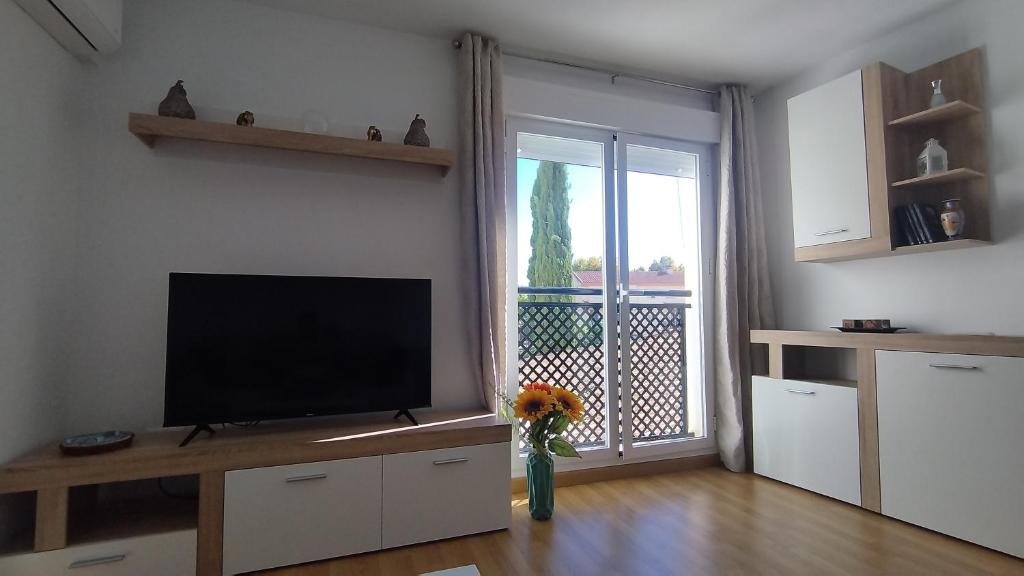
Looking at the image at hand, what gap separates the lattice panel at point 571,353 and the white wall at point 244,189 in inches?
16.1

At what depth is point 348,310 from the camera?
2133 mm

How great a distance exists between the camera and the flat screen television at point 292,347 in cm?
190

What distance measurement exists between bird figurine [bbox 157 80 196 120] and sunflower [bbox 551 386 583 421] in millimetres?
1955

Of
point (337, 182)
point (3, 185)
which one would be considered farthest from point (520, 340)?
point (3, 185)

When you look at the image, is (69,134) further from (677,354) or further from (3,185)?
(677,354)

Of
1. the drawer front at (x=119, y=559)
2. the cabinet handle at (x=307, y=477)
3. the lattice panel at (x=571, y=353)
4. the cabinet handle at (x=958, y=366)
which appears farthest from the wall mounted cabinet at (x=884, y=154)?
the drawer front at (x=119, y=559)

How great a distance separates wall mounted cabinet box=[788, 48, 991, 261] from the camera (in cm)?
224

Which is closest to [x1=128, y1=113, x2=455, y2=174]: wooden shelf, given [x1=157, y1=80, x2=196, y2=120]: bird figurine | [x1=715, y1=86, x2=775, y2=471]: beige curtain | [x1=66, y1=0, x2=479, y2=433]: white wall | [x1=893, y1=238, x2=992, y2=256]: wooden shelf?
[x1=157, y1=80, x2=196, y2=120]: bird figurine

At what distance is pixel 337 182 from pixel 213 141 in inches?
20.7

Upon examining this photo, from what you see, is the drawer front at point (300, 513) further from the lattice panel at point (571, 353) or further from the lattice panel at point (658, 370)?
the lattice panel at point (658, 370)

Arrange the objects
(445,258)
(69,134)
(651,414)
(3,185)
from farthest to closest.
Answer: (651,414) → (445,258) → (69,134) → (3,185)

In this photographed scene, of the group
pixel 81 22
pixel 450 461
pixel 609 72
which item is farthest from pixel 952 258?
pixel 81 22

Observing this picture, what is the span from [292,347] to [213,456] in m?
0.48

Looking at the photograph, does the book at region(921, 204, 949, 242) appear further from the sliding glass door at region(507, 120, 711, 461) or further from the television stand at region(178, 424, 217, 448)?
the television stand at region(178, 424, 217, 448)
